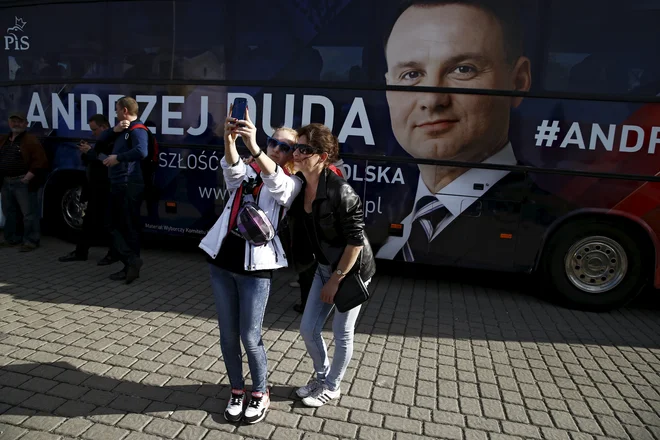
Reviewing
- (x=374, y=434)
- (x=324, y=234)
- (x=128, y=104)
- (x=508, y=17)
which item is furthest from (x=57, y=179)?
(x=508, y=17)

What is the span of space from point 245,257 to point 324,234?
0.49 meters

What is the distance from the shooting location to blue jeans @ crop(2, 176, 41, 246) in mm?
7004

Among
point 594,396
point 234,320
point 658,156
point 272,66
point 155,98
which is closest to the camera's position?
point 234,320

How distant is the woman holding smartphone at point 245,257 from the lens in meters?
2.70

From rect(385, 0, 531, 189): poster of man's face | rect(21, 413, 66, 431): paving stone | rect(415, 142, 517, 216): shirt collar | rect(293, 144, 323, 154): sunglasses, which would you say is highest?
rect(385, 0, 531, 189): poster of man's face

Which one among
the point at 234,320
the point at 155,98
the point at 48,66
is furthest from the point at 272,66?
the point at 234,320

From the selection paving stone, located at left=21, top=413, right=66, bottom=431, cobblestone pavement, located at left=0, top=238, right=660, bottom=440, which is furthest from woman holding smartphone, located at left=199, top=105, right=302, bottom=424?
paving stone, located at left=21, top=413, right=66, bottom=431

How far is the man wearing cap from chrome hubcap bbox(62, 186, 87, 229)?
46cm

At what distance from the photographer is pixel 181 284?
5797mm

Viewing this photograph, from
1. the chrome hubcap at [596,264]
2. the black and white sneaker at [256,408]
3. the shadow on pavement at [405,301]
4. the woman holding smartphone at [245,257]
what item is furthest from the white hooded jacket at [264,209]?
the chrome hubcap at [596,264]

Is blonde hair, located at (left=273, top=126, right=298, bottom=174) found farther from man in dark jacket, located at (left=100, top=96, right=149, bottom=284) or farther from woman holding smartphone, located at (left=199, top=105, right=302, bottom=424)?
man in dark jacket, located at (left=100, top=96, right=149, bottom=284)

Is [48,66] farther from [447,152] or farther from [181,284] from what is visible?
[447,152]

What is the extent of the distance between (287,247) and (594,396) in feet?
8.65

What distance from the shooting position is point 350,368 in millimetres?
3844
